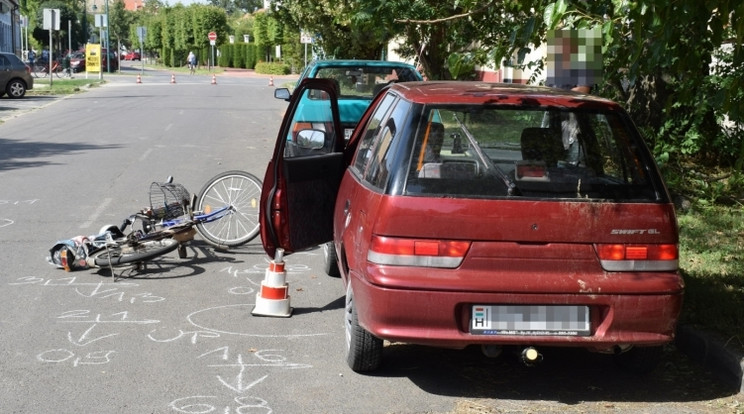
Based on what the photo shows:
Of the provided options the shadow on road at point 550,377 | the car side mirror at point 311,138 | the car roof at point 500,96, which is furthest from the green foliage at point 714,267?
the car side mirror at point 311,138

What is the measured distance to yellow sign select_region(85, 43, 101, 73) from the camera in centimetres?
4919

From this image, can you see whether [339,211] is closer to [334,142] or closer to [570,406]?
[334,142]

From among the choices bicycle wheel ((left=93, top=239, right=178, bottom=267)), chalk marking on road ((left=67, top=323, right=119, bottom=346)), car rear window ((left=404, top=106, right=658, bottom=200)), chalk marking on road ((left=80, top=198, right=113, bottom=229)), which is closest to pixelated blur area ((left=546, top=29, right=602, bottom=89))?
car rear window ((left=404, top=106, right=658, bottom=200))

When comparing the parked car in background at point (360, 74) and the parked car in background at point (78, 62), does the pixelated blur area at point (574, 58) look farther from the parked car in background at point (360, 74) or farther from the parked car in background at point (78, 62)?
the parked car in background at point (78, 62)

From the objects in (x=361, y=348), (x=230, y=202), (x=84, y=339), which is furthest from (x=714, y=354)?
(x=230, y=202)

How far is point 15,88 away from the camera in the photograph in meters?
33.0

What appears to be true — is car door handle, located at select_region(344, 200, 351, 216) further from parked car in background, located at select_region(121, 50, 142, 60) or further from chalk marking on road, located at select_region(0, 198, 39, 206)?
parked car in background, located at select_region(121, 50, 142, 60)

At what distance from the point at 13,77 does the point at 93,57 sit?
58.1 feet

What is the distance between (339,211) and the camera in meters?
6.26

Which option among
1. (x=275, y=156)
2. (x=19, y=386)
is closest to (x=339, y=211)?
(x=275, y=156)

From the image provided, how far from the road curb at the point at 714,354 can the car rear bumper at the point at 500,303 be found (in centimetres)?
72

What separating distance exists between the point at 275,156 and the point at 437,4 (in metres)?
5.55

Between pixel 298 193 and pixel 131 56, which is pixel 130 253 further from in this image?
pixel 131 56

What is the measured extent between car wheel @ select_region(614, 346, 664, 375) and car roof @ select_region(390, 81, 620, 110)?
55.2 inches
